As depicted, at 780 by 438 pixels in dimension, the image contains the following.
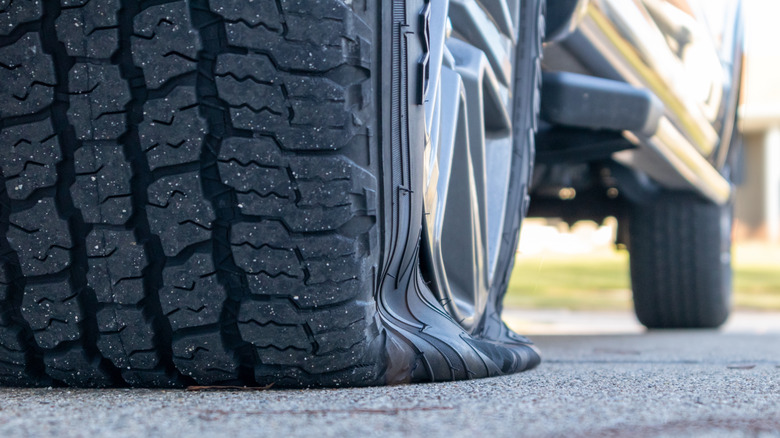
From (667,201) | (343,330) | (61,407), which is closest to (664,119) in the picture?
(667,201)

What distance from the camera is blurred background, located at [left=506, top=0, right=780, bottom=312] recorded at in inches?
239

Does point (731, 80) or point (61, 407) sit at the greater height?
point (731, 80)

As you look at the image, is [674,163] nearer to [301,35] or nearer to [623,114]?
[623,114]

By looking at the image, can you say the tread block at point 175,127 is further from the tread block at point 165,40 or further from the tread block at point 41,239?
the tread block at point 41,239

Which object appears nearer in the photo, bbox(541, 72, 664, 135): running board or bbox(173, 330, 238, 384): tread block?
bbox(173, 330, 238, 384): tread block

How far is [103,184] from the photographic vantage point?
0.83 meters

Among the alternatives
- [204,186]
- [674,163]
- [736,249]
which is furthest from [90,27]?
[736,249]

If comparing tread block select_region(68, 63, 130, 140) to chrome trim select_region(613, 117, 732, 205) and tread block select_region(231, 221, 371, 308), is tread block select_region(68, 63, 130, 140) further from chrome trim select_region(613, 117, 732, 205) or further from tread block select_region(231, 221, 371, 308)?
chrome trim select_region(613, 117, 732, 205)

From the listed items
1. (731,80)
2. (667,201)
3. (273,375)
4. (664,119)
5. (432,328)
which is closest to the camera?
(273,375)

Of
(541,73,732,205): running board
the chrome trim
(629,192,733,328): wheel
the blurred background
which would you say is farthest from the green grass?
(541,73,732,205): running board

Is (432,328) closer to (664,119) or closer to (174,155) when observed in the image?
(174,155)

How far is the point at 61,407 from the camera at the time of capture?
771 mm

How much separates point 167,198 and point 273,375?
0.22m

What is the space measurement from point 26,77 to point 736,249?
526 inches
